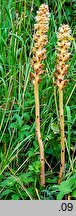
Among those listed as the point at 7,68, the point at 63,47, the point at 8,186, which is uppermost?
the point at 63,47

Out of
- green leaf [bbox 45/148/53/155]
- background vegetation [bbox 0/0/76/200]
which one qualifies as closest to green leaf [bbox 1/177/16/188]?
background vegetation [bbox 0/0/76/200]

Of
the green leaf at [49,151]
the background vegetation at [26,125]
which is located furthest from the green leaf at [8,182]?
the green leaf at [49,151]

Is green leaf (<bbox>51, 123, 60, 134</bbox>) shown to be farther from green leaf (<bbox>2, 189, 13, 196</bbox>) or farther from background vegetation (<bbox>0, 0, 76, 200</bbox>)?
green leaf (<bbox>2, 189, 13, 196</bbox>)

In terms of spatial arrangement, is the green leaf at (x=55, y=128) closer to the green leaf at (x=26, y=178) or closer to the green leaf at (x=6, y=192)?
the green leaf at (x=26, y=178)

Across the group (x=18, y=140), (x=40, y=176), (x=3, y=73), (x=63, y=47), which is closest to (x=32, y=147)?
(x=18, y=140)

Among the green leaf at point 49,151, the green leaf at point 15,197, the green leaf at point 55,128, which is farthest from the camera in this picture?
the green leaf at point 49,151

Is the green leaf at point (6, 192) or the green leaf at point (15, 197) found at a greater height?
the green leaf at point (6, 192)

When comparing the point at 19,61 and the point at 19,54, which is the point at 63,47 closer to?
the point at 19,61

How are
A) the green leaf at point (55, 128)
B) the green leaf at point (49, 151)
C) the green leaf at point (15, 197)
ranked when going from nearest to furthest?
the green leaf at point (15, 197), the green leaf at point (55, 128), the green leaf at point (49, 151)
